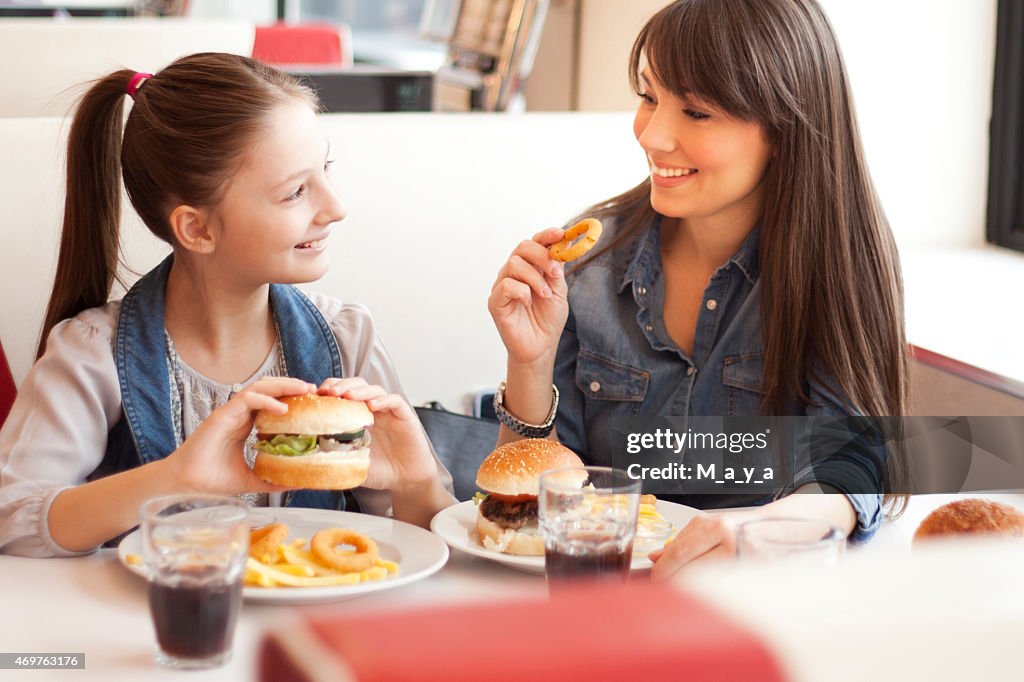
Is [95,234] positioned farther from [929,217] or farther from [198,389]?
[929,217]

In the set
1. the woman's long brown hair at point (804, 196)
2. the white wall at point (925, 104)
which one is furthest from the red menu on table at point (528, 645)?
the white wall at point (925, 104)

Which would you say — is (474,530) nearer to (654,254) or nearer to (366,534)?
(366,534)

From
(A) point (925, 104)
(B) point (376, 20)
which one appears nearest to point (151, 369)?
(A) point (925, 104)

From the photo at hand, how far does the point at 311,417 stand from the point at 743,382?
0.73 metres

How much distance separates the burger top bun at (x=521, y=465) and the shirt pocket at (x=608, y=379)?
0.42m

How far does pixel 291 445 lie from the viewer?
1.30m

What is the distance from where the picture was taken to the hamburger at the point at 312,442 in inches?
50.5

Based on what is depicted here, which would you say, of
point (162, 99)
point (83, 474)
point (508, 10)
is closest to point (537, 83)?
point (508, 10)

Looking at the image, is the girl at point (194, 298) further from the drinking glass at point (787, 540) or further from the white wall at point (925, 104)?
the white wall at point (925, 104)

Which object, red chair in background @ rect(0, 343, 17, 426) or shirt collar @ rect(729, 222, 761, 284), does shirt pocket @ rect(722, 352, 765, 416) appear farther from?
red chair in background @ rect(0, 343, 17, 426)

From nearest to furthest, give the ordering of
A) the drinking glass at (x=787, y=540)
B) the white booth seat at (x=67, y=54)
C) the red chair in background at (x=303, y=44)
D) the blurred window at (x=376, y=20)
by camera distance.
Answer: the drinking glass at (x=787, y=540), the white booth seat at (x=67, y=54), the red chair in background at (x=303, y=44), the blurred window at (x=376, y=20)

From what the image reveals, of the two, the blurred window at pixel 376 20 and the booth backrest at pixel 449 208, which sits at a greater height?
the blurred window at pixel 376 20

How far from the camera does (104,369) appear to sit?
1.53 m

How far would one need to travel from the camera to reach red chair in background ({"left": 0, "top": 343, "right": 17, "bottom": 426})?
6.56 feet
